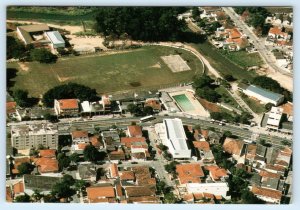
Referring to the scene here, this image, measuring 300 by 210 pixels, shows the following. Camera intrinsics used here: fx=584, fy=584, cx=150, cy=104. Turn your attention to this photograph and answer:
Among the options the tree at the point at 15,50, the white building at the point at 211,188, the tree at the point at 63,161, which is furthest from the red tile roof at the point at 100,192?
the tree at the point at 15,50

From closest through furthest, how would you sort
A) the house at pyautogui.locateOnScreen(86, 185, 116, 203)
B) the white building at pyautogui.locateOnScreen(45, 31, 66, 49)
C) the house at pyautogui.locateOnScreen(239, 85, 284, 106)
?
the house at pyautogui.locateOnScreen(86, 185, 116, 203)
the house at pyautogui.locateOnScreen(239, 85, 284, 106)
the white building at pyautogui.locateOnScreen(45, 31, 66, 49)

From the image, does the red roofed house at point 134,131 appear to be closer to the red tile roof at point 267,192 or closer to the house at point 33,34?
the red tile roof at point 267,192

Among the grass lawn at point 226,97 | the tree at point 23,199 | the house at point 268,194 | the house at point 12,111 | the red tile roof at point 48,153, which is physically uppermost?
the grass lawn at point 226,97

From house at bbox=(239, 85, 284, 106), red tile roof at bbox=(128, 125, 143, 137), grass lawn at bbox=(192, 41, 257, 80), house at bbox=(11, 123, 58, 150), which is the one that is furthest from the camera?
grass lawn at bbox=(192, 41, 257, 80)

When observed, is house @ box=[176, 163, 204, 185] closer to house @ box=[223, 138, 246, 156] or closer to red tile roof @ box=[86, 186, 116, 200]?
house @ box=[223, 138, 246, 156]

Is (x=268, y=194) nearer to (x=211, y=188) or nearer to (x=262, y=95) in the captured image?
(x=211, y=188)

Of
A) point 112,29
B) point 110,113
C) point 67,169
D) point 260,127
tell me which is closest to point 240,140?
point 260,127

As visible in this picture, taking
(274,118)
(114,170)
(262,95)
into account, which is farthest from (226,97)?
(114,170)

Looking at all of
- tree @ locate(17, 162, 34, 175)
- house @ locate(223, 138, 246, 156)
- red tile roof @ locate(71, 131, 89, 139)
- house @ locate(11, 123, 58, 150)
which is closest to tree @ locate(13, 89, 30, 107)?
house @ locate(11, 123, 58, 150)
